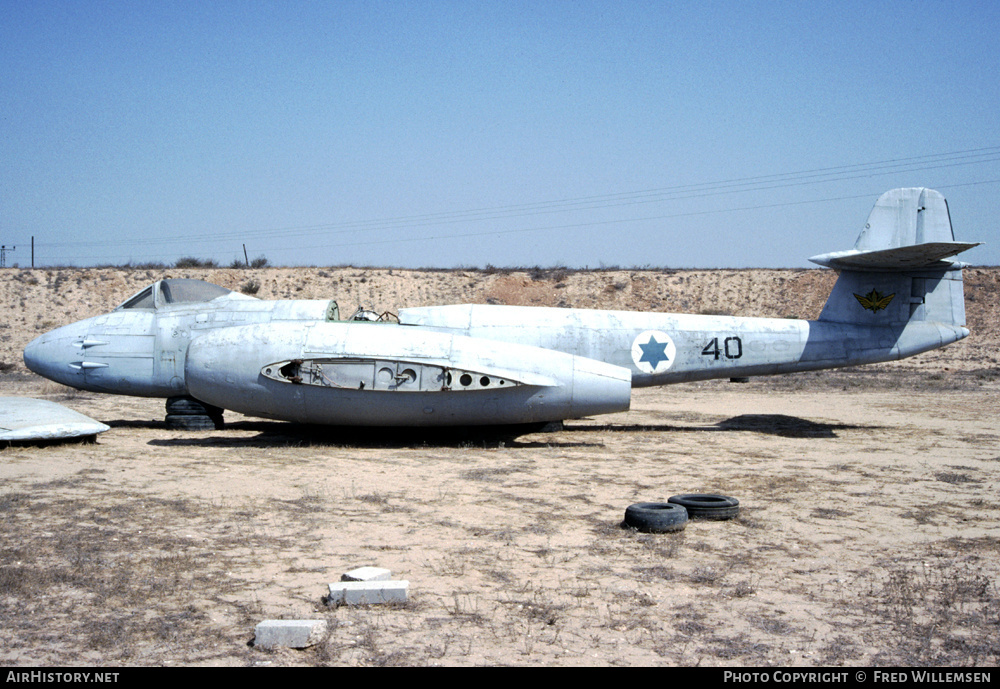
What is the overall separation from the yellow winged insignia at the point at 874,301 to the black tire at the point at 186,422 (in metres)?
11.7

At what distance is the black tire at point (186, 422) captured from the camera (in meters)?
13.5

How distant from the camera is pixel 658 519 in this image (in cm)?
714

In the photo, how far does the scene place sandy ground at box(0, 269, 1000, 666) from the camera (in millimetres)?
4637

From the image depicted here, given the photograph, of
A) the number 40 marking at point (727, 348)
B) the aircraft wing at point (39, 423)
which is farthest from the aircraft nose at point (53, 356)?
the number 40 marking at point (727, 348)

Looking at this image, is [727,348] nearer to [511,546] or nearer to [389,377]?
[389,377]

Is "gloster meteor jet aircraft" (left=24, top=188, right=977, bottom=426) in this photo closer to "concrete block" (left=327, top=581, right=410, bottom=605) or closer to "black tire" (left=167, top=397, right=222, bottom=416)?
"black tire" (left=167, top=397, right=222, bottom=416)

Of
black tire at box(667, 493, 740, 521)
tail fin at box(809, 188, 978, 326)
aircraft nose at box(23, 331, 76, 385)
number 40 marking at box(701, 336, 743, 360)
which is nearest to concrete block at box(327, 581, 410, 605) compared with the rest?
black tire at box(667, 493, 740, 521)

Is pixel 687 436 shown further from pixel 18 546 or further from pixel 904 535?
pixel 18 546

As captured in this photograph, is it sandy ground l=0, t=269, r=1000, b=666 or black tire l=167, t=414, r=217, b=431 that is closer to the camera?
sandy ground l=0, t=269, r=1000, b=666

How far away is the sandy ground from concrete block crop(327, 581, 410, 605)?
102mm

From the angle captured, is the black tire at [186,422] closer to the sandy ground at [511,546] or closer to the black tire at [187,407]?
the black tire at [187,407]

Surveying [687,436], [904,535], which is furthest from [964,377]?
[904,535]

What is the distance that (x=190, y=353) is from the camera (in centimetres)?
1229
